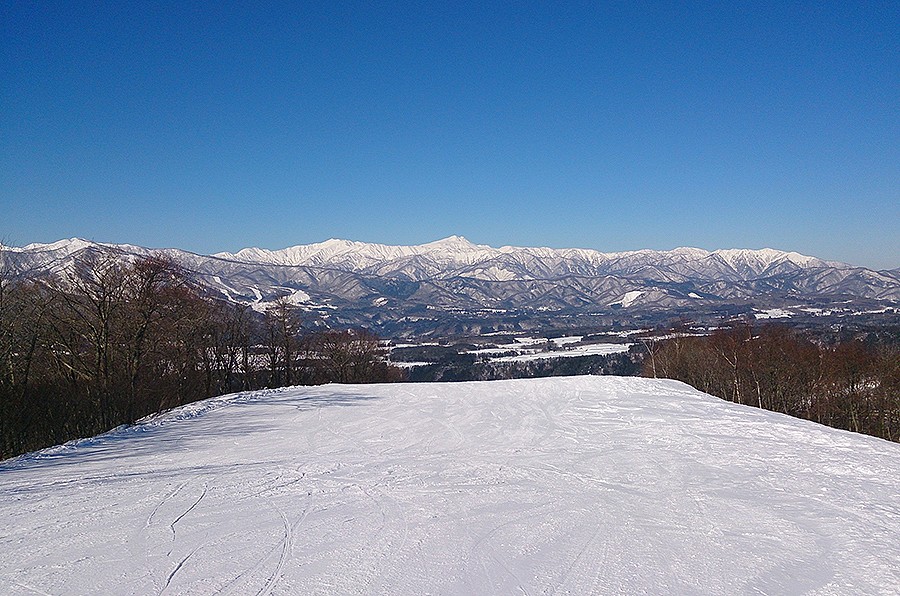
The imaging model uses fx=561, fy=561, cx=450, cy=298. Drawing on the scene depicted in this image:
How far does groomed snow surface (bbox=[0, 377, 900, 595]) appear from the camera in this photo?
5.61 m

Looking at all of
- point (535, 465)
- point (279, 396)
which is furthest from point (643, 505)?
point (279, 396)

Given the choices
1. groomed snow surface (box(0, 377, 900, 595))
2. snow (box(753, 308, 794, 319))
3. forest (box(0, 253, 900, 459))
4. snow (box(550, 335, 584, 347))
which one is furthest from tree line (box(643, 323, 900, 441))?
snow (box(753, 308, 794, 319))

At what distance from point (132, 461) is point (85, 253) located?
1760 cm

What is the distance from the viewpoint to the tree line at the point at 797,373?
1300 inches

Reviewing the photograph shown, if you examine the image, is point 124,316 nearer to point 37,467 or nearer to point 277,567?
point 37,467

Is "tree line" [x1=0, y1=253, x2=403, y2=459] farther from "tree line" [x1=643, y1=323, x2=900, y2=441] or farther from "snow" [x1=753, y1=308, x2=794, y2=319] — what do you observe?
"snow" [x1=753, y1=308, x2=794, y2=319]

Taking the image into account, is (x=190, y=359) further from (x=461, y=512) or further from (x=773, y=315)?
(x=773, y=315)

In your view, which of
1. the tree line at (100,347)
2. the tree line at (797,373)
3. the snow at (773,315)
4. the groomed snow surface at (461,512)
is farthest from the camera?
the snow at (773,315)

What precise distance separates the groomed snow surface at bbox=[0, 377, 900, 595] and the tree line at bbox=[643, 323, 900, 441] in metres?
25.0

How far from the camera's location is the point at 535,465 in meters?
10.5

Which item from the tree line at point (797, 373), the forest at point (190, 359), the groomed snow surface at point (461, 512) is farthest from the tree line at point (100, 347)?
the tree line at point (797, 373)

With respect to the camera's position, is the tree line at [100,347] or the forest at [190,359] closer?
the tree line at [100,347]

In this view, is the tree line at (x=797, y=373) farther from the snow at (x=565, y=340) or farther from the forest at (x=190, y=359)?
the snow at (x=565, y=340)

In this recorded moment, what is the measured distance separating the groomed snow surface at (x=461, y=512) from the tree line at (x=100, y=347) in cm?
789
